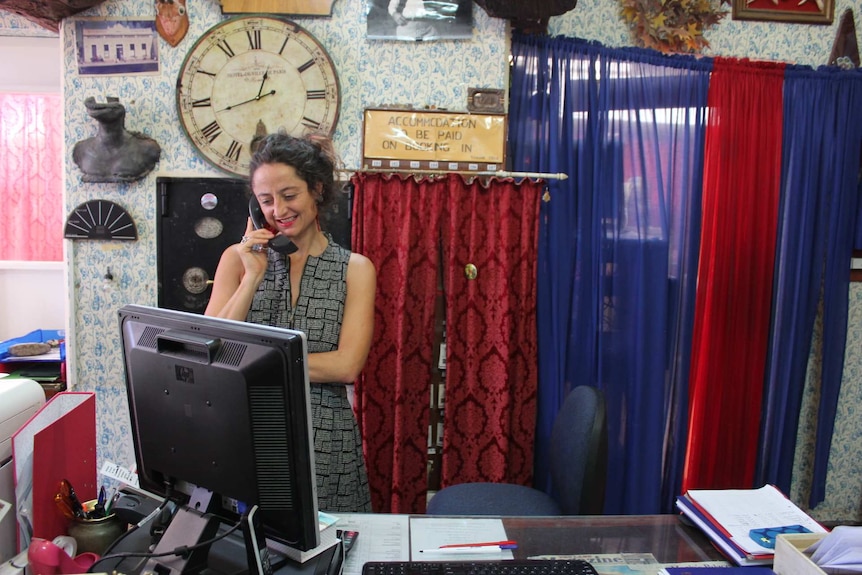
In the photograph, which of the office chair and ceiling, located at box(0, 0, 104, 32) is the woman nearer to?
the office chair

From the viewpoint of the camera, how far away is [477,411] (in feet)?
9.00

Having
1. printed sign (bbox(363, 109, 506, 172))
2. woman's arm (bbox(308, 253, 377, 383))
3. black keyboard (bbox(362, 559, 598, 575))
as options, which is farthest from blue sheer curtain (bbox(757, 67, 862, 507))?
black keyboard (bbox(362, 559, 598, 575))

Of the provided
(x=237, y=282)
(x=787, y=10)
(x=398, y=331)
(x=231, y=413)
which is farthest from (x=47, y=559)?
(x=787, y=10)

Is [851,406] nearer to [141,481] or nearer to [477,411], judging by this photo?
[477,411]

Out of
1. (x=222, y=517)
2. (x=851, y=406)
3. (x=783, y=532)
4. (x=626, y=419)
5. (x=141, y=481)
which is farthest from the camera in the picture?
(x=851, y=406)

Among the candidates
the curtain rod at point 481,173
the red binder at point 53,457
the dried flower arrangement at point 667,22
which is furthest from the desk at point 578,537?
the dried flower arrangement at point 667,22

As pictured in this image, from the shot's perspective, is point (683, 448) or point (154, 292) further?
point (683, 448)

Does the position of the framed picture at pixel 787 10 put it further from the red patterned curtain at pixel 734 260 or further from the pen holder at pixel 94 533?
the pen holder at pixel 94 533

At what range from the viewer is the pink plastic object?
968mm

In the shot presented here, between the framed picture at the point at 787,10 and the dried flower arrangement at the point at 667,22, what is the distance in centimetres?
21

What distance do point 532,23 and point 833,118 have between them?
5.46 feet

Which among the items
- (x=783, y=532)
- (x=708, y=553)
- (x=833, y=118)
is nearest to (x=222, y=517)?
(x=708, y=553)

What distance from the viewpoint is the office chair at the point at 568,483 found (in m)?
1.74

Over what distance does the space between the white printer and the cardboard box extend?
143 centimetres
